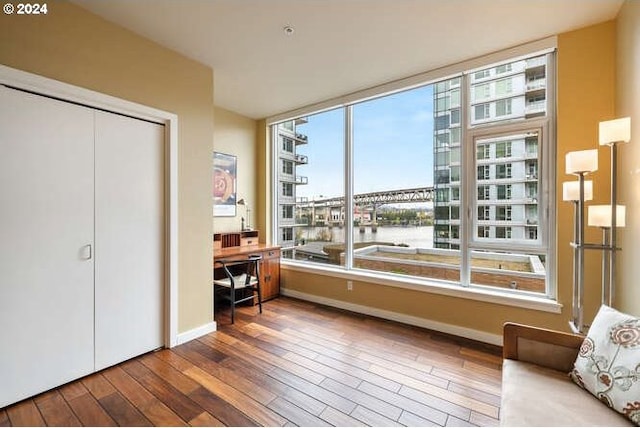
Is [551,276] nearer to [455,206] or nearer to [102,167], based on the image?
[455,206]

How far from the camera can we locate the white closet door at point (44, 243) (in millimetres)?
1791

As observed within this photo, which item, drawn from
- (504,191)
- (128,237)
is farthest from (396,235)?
(128,237)

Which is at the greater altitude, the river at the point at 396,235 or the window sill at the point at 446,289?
the river at the point at 396,235

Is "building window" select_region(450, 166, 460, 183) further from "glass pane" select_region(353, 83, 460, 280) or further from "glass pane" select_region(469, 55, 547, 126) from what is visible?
"glass pane" select_region(469, 55, 547, 126)

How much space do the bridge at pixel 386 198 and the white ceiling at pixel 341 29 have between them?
131 cm

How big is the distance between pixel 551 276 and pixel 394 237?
153cm

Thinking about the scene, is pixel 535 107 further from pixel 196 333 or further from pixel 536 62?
pixel 196 333

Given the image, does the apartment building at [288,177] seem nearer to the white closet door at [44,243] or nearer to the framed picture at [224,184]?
the framed picture at [224,184]

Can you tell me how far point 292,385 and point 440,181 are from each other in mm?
2454

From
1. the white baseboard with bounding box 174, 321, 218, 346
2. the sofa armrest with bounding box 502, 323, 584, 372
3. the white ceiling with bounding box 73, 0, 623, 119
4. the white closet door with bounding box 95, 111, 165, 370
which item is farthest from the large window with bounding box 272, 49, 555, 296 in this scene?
the white closet door with bounding box 95, 111, 165, 370

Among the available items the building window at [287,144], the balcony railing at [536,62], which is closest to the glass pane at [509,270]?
the balcony railing at [536,62]

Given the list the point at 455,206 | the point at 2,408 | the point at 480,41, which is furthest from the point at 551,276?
the point at 2,408

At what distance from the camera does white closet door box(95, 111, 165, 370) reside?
2209 mm

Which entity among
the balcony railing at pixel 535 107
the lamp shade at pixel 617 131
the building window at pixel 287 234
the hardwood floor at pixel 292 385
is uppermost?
Answer: the balcony railing at pixel 535 107
